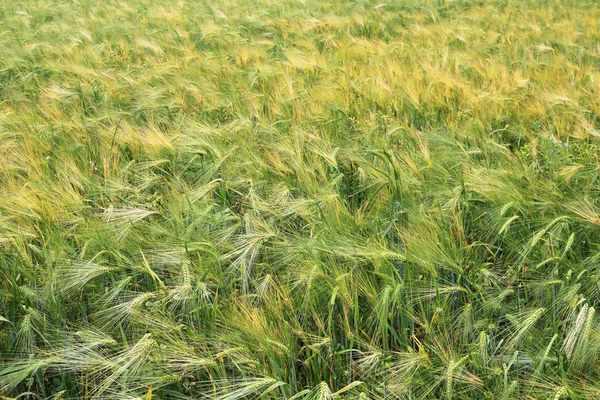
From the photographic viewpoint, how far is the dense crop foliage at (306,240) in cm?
162

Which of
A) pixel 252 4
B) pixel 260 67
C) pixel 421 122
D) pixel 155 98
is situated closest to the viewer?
pixel 421 122

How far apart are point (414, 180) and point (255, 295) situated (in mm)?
867

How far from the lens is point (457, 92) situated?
11.5 feet

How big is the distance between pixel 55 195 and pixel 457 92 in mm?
2341

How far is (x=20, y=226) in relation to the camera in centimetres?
211

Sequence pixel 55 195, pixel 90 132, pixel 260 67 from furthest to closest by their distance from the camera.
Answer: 1. pixel 260 67
2. pixel 90 132
3. pixel 55 195

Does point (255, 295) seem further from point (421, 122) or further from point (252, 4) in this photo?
point (252, 4)

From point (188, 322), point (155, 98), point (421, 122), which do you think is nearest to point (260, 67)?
point (155, 98)

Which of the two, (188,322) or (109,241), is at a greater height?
(109,241)

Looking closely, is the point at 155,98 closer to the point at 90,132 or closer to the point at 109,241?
the point at 90,132

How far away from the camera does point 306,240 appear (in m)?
2.00

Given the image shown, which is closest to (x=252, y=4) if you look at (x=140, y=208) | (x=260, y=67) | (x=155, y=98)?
(x=260, y=67)

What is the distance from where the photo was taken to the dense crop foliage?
1619 millimetres

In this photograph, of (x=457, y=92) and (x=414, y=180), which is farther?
(x=457, y=92)
